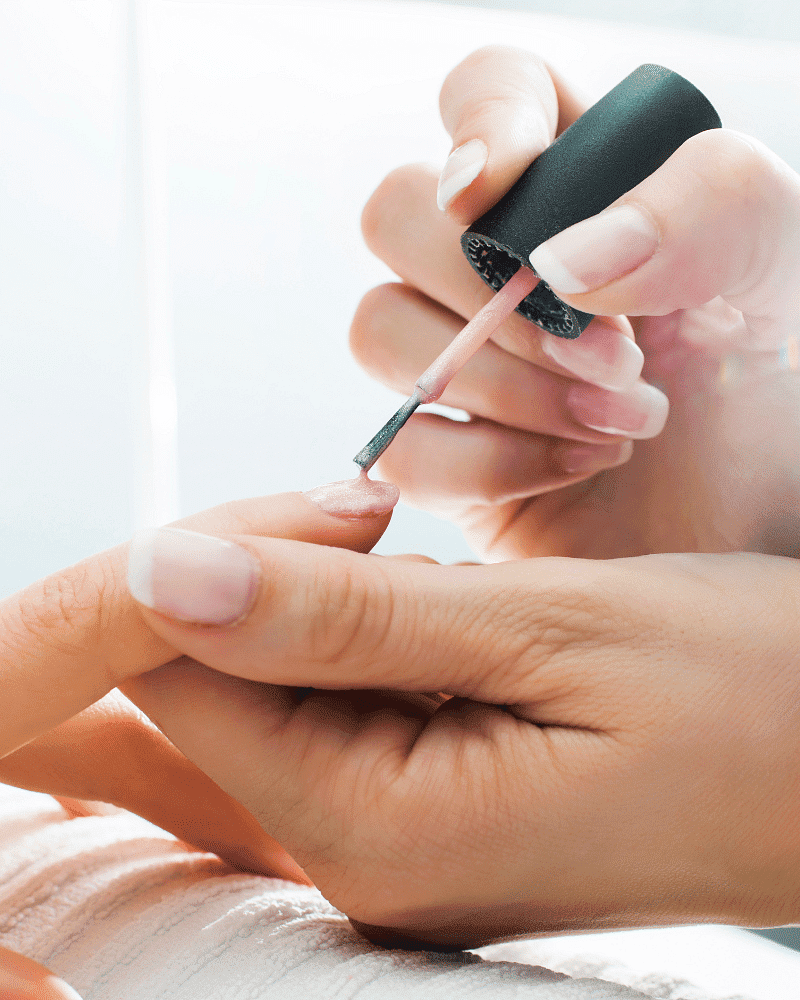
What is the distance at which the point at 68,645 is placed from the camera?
41 cm

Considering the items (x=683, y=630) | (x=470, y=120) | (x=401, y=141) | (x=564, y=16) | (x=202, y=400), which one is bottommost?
(x=683, y=630)

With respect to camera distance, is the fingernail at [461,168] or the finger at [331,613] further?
the fingernail at [461,168]

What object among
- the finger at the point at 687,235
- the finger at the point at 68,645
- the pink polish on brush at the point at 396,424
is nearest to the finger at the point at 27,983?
the finger at the point at 68,645

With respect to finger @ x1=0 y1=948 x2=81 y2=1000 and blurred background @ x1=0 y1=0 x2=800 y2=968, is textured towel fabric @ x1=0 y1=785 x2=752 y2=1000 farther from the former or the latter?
blurred background @ x1=0 y1=0 x2=800 y2=968

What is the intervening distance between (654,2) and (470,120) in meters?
0.97

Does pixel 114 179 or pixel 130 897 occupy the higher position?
pixel 114 179

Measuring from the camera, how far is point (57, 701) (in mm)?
427

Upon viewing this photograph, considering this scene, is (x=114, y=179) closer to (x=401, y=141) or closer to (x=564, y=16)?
(x=401, y=141)

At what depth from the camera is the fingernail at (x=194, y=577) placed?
1.23ft

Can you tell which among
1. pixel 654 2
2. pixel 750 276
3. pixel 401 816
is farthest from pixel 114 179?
pixel 401 816

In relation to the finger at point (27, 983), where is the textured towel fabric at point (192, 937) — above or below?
below

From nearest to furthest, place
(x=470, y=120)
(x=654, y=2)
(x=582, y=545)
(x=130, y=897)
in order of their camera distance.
A: (x=130, y=897) < (x=470, y=120) < (x=582, y=545) < (x=654, y=2)

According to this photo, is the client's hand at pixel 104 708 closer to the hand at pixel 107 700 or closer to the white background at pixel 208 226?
the hand at pixel 107 700

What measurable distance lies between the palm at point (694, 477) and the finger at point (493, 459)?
0.05 meters
